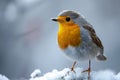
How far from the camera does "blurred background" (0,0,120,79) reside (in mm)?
3924

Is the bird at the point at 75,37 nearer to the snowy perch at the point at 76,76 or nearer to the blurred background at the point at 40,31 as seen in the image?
the snowy perch at the point at 76,76

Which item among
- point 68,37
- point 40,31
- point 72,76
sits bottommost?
point 72,76

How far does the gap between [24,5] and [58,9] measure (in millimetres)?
332

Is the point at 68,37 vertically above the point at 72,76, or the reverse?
the point at 68,37

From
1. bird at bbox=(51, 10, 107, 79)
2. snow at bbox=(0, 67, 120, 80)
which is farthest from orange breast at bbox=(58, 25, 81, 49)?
snow at bbox=(0, 67, 120, 80)

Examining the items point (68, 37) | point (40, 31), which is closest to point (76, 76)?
point (68, 37)

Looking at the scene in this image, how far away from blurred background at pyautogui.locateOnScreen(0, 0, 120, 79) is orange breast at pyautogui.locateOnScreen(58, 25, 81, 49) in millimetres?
1374

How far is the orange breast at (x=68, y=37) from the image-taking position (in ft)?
7.72

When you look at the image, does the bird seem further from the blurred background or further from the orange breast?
the blurred background

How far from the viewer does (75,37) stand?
2375mm

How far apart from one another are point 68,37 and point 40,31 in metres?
1.70

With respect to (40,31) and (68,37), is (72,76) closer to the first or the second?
(68,37)

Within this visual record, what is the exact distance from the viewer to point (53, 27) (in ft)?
13.4

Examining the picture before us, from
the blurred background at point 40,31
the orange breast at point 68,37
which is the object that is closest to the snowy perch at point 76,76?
the orange breast at point 68,37
